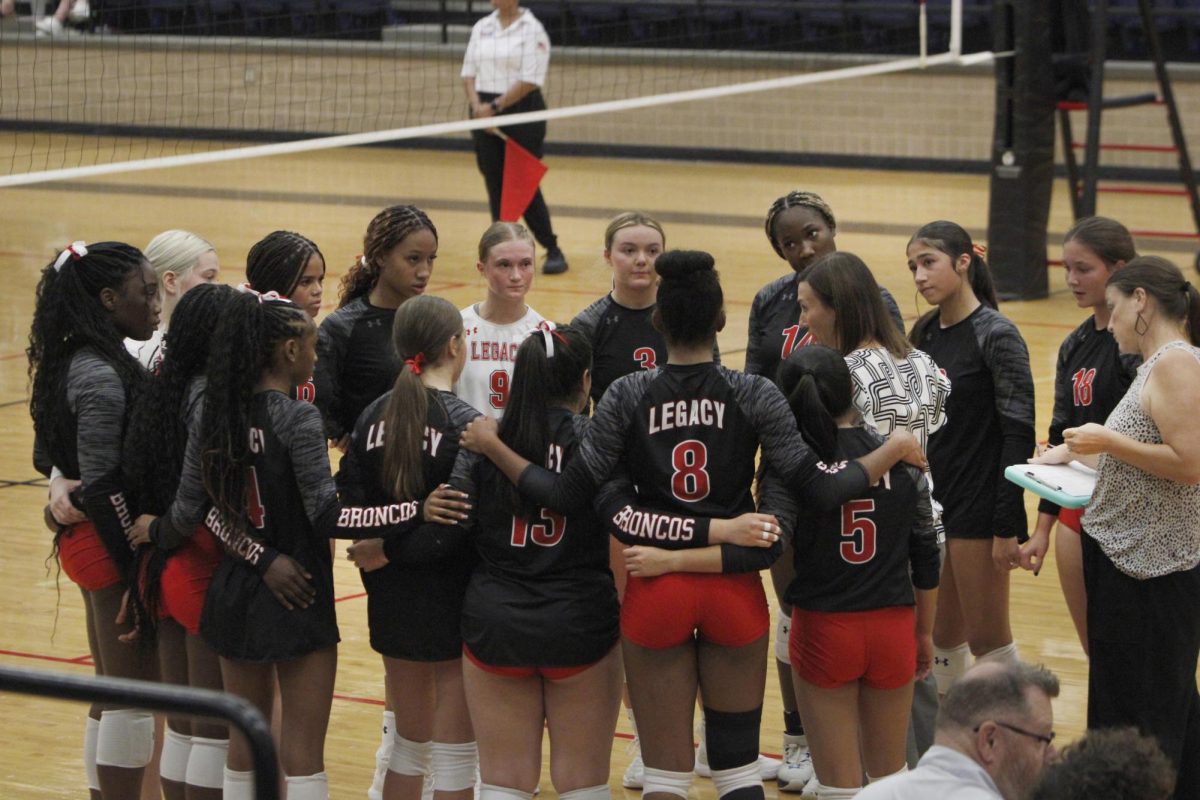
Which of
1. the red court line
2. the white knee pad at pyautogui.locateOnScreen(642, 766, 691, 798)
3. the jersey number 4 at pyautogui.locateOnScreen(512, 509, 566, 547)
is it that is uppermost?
the jersey number 4 at pyautogui.locateOnScreen(512, 509, 566, 547)

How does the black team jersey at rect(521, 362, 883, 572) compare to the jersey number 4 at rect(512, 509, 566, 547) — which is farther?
the jersey number 4 at rect(512, 509, 566, 547)

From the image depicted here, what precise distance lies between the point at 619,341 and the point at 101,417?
1.59m

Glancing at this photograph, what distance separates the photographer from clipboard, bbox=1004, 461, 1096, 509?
4297 mm

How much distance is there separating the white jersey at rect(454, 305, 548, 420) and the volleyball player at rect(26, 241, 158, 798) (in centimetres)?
100

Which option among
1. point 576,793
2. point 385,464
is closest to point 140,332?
point 385,464

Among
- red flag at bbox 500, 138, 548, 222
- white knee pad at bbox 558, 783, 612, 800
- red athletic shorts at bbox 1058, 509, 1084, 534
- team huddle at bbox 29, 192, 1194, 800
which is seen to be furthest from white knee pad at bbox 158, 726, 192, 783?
red flag at bbox 500, 138, 548, 222

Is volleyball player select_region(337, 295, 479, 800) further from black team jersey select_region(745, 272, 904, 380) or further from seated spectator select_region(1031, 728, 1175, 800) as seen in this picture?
seated spectator select_region(1031, 728, 1175, 800)

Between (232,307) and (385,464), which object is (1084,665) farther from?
(232,307)

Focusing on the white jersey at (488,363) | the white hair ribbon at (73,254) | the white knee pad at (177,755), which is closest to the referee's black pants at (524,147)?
the white jersey at (488,363)

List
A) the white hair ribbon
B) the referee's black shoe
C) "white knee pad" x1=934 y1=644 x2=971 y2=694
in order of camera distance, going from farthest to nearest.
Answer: the referee's black shoe, "white knee pad" x1=934 y1=644 x2=971 y2=694, the white hair ribbon

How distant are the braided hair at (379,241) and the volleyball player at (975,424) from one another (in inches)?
56.7

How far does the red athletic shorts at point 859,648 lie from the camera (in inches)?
161

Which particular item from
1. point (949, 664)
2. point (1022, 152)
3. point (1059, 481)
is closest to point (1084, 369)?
point (1059, 481)

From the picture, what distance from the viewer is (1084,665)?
19.3 ft
